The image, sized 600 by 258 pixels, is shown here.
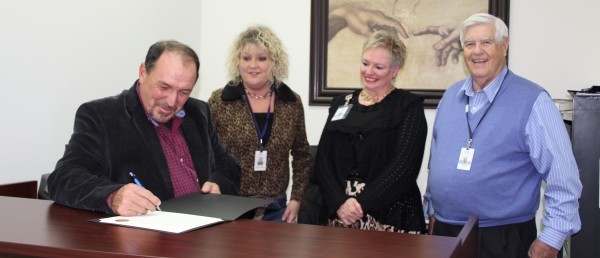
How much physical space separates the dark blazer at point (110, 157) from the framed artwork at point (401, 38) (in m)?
2.32

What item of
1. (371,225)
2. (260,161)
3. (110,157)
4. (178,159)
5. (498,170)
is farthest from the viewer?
(260,161)

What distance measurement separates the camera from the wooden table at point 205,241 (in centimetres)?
145

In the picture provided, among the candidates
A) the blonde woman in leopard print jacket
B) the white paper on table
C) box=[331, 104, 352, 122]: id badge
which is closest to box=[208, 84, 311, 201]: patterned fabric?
the blonde woman in leopard print jacket

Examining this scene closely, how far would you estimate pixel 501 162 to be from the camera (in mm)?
2477

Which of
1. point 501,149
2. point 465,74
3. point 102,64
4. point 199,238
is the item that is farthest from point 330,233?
point 465,74

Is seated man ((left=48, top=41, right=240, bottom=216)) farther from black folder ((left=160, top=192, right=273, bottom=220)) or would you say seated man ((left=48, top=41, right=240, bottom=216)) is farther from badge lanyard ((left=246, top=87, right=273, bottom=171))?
badge lanyard ((left=246, top=87, right=273, bottom=171))

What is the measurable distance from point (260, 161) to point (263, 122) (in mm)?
228

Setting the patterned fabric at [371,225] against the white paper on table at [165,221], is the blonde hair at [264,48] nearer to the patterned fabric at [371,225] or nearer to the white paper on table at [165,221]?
the patterned fabric at [371,225]

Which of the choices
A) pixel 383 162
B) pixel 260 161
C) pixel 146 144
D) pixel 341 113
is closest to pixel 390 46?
pixel 341 113

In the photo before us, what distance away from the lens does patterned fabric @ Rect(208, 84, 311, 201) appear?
3.15 metres

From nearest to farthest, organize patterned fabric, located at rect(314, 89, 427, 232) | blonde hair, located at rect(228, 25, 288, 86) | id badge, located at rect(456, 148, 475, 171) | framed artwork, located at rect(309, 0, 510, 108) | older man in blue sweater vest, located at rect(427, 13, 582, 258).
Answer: older man in blue sweater vest, located at rect(427, 13, 582, 258)
id badge, located at rect(456, 148, 475, 171)
patterned fabric, located at rect(314, 89, 427, 232)
blonde hair, located at rect(228, 25, 288, 86)
framed artwork, located at rect(309, 0, 510, 108)

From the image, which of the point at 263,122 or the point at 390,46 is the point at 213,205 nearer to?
the point at 263,122

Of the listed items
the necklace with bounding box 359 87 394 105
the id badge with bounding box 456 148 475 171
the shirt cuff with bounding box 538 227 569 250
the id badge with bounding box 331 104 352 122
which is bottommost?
the shirt cuff with bounding box 538 227 569 250

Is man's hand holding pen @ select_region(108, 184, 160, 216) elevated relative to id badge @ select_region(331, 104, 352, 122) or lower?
lower
